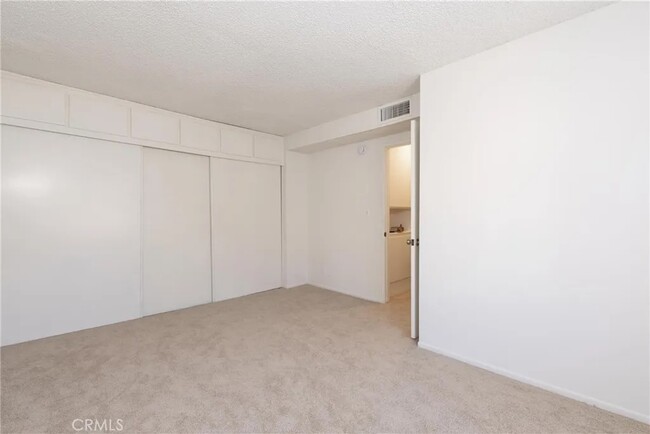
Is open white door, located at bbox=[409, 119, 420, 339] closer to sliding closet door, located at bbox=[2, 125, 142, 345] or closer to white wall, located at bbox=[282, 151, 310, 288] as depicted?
white wall, located at bbox=[282, 151, 310, 288]

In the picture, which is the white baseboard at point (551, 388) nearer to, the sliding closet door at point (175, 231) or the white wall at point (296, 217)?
the white wall at point (296, 217)

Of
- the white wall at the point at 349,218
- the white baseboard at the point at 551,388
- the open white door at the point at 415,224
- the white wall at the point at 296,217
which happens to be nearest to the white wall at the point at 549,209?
the white baseboard at the point at 551,388

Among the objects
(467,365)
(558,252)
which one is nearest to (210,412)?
(467,365)

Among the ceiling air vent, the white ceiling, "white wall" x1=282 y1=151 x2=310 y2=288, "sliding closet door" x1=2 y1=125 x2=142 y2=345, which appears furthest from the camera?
"white wall" x1=282 y1=151 x2=310 y2=288

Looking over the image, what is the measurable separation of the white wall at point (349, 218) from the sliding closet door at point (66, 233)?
2564mm

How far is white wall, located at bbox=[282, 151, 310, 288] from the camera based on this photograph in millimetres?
4891

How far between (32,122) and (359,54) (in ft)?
9.98

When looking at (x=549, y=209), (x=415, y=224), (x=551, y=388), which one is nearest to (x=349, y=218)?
(x=415, y=224)

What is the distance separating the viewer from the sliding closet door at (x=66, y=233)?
272cm

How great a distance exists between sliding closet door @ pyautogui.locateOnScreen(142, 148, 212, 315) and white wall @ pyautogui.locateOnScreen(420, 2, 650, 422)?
9.61 feet

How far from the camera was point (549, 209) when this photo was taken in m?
2.03

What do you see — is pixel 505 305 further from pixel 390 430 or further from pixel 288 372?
pixel 288 372

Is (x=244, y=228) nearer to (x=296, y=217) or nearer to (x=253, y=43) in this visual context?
(x=296, y=217)

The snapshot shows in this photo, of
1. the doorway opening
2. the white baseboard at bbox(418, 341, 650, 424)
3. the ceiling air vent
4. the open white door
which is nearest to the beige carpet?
the white baseboard at bbox(418, 341, 650, 424)
